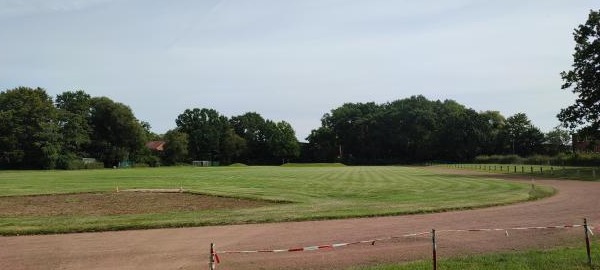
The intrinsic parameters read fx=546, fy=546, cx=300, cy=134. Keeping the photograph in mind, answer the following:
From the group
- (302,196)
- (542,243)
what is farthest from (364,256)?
(302,196)

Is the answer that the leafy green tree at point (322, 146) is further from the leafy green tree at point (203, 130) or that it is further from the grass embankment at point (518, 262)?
the grass embankment at point (518, 262)

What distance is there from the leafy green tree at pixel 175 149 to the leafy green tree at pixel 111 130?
1379cm

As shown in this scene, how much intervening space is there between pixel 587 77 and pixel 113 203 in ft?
185

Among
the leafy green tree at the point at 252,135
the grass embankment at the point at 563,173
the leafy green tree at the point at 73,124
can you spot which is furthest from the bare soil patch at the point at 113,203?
the leafy green tree at the point at 252,135

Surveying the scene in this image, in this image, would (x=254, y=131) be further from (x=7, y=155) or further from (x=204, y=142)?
(x=7, y=155)

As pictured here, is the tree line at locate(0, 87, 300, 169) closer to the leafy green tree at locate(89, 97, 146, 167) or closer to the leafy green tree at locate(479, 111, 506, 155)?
the leafy green tree at locate(89, 97, 146, 167)

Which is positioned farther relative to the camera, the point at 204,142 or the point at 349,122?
the point at 349,122

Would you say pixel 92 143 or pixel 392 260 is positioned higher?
pixel 92 143

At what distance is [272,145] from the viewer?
16938 cm

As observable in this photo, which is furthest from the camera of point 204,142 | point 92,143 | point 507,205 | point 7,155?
point 204,142

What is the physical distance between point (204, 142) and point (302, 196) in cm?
13729

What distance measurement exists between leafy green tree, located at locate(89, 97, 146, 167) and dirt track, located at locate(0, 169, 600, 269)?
122m

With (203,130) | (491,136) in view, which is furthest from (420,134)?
(203,130)

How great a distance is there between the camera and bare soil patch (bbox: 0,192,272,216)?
26141mm
